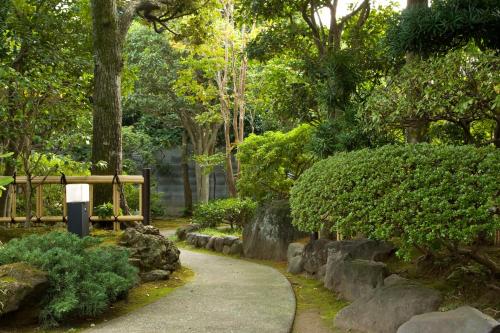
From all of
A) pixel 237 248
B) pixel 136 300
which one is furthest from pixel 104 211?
pixel 237 248

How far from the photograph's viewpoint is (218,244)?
10758 millimetres

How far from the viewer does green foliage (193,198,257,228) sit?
491 inches

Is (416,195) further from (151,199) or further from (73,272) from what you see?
(151,199)

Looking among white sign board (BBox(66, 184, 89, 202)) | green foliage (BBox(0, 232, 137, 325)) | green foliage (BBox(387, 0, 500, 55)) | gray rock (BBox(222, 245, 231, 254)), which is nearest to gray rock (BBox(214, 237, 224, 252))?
gray rock (BBox(222, 245, 231, 254))

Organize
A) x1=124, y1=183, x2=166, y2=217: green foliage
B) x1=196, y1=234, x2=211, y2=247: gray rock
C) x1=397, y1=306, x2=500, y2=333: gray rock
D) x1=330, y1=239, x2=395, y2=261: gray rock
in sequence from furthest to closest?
x1=124, y1=183, x2=166, y2=217: green foliage < x1=196, y1=234, x2=211, y2=247: gray rock < x1=330, y1=239, x2=395, y2=261: gray rock < x1=397, y1=306, x2=500, y2=333: gray rock

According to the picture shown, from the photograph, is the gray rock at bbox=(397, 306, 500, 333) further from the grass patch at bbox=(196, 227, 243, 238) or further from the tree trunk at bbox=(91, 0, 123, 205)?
the grass patch at bbox=(196, 227, 243, 238)

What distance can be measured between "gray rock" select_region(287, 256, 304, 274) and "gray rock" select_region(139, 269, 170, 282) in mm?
2046

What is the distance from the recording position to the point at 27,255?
16.8 feet

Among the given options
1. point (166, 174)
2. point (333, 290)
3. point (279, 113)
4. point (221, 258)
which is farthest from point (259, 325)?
point (166, 174)

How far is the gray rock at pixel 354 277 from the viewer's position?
545 centimetres

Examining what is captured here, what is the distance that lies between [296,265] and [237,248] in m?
2.48

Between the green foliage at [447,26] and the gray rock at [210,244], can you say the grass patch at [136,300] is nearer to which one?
the gray rock at [210,244]

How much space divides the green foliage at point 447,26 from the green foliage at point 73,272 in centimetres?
403

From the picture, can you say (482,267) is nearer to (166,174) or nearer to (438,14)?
(438,14)
